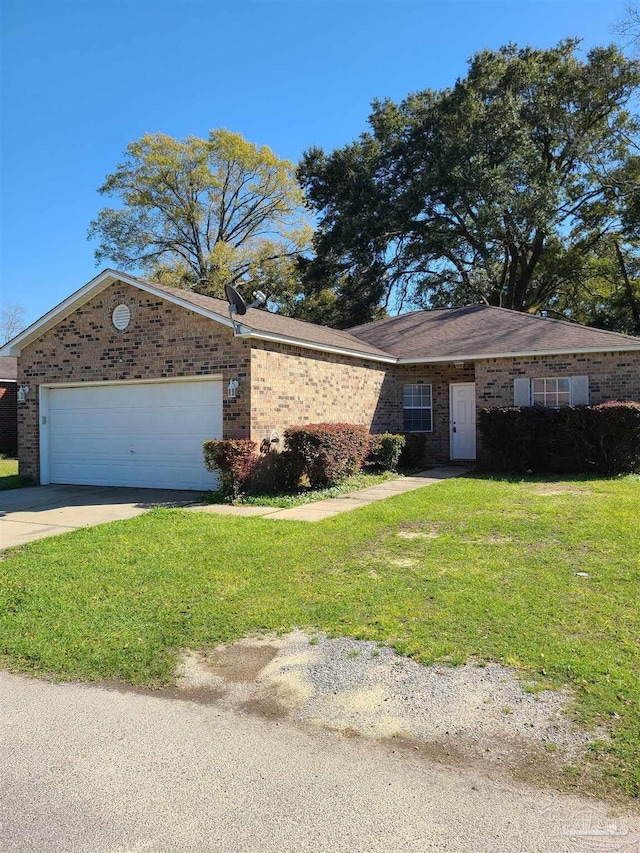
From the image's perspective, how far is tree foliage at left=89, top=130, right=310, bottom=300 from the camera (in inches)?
1378

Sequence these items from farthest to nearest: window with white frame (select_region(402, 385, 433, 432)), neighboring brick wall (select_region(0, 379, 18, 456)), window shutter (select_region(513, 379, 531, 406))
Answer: neighboring brick wall (select_region(0, 379, 18, 456)) → window with white frame (select_region(402, 385, 433, 432)) → window shutter (select_region(513, 379, 531, 406))

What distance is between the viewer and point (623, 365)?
1437 centimetres

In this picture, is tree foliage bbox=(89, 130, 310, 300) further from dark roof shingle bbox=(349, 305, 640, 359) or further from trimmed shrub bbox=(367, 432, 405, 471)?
trimmed shrub bbox=(367, 432, 405, 471)

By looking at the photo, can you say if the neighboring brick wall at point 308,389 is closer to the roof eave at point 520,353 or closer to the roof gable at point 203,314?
the roof gable at point 203,314

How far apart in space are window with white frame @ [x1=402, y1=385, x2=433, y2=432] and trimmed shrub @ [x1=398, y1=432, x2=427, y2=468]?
1.11 m

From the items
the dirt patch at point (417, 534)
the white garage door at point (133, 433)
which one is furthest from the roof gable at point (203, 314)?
the dirt patch at point (417, 534)

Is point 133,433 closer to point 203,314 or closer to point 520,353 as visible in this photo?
point 203,314

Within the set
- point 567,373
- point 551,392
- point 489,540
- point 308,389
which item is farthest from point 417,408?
point 489,540

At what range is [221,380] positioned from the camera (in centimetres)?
1216

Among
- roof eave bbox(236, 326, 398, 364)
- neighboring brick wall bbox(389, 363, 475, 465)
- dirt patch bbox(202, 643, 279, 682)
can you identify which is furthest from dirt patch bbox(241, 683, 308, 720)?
neighboring brick wall bbox(389, 363, 475, 465)

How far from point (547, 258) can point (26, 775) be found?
104 feet

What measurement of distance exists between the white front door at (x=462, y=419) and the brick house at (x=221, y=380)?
0.09ft

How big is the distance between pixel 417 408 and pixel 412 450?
2076 mm

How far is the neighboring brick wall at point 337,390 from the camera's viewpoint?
12055mm
